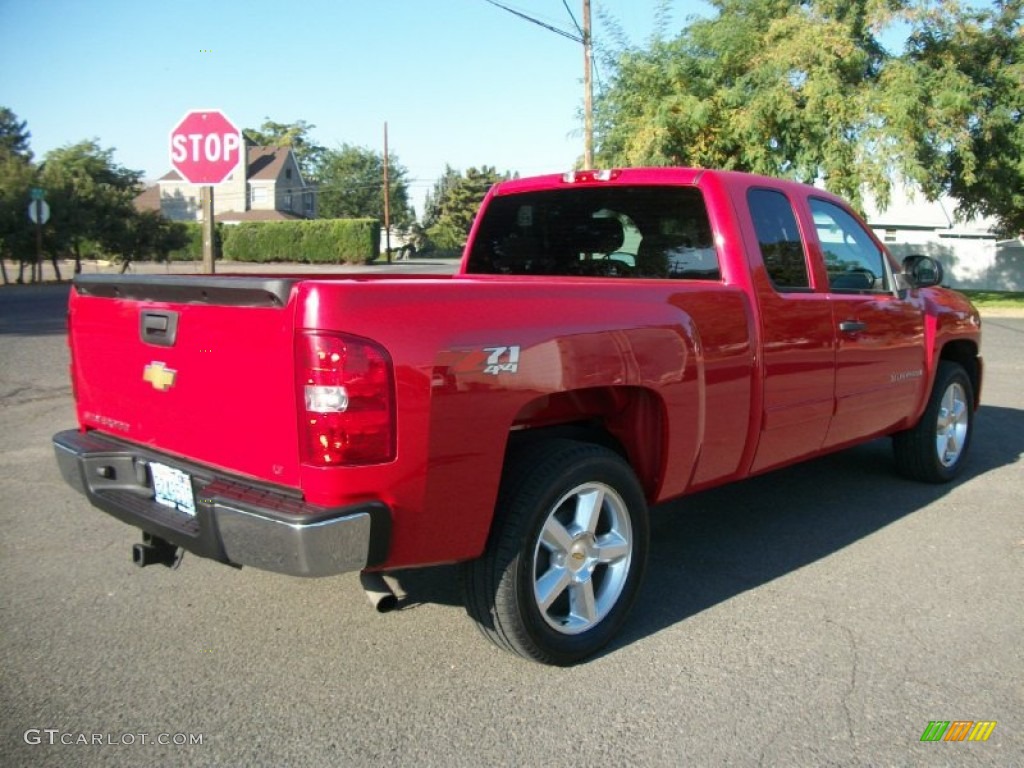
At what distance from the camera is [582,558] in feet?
10.9

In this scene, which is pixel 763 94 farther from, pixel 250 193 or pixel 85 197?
Result: pixel 250 193

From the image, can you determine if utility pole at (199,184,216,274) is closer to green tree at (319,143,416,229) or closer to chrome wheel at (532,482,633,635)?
chrome wheel at (532,482,633,635)

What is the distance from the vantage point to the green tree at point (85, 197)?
28234mm

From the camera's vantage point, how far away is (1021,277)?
109 ft

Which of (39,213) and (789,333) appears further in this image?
(39,213)

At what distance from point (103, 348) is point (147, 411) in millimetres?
411

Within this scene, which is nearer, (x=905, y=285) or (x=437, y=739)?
(x=437, y=739)

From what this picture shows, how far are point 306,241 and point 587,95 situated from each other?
118ft

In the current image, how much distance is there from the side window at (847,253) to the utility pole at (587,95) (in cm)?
1599

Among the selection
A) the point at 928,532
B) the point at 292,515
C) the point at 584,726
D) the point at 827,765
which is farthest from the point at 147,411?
the point at 928,532

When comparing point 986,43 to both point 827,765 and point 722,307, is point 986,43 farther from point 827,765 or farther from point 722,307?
point 827,765

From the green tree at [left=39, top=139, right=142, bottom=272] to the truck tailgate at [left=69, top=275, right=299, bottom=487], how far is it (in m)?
27.8

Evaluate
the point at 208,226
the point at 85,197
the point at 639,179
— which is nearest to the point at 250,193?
the point at 85,197

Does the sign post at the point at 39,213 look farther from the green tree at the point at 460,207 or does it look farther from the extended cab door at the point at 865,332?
the green tree at the point at 460,207
